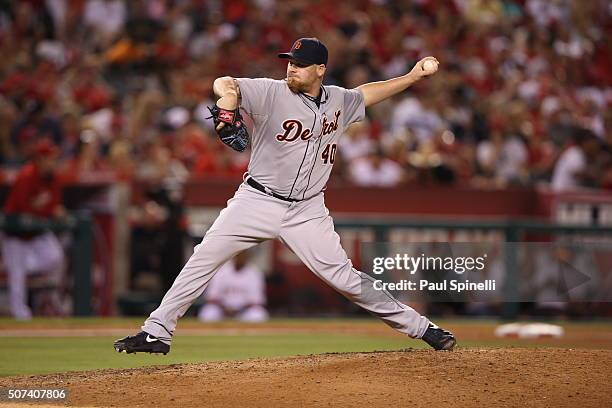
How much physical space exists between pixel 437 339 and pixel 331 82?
921 cm

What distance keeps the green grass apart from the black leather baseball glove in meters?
2.48

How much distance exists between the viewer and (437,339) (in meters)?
7.42

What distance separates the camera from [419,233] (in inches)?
531

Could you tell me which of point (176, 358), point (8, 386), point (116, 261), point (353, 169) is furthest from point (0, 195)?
point (8, 386)

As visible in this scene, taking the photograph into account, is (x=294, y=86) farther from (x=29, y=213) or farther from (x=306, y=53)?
(x=29, y=213)

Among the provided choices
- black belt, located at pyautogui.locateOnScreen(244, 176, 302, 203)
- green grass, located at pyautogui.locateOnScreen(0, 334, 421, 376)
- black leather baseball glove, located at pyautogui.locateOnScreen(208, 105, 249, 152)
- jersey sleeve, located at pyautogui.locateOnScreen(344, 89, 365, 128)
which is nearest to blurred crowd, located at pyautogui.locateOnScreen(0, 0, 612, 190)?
green grass, located at pyautogui.locateOnScreen(0, 334, 421, 376)

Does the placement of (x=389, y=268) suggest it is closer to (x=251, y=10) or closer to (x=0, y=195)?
(x=0, y=195)

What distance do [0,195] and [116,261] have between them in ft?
6.01

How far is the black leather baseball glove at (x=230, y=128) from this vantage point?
6.38m

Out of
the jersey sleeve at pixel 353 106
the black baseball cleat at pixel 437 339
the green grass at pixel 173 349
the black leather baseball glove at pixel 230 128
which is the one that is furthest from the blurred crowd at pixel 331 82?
the black leather baseball glove at pixel 230 128

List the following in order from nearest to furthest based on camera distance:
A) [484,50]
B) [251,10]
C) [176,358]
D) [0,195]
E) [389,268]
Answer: [176,358]
[389,268]
[0,195]
[251,10]
[484,50]

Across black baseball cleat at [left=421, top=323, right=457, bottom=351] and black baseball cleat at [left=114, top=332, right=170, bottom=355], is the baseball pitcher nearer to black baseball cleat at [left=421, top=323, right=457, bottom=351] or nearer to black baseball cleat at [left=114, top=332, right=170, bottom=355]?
black baseball cleat at [left=114, top=332, right=170, bottom=355]

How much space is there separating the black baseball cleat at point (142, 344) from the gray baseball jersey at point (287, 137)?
3.70ft

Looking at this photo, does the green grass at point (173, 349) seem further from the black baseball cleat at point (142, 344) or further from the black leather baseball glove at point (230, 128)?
the black leather baseball glove at point (230, 128)
